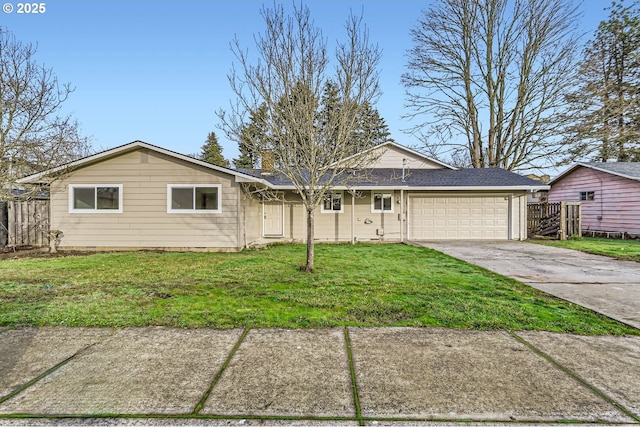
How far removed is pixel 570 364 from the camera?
111 inches

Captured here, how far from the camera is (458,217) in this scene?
46.0ft

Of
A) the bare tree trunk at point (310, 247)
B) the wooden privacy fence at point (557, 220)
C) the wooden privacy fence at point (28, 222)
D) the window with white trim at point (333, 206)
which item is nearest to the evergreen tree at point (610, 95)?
the wooden privacy fence at point (557, 220)

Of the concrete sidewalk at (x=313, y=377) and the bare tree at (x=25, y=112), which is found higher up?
the bare tree at (x=25, y=112)

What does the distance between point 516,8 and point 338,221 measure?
691 inches

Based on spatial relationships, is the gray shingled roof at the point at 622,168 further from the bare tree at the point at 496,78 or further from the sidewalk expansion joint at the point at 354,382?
the sidewalk expansion joint at the point at 354,382

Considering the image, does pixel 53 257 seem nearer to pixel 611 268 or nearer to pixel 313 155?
pixel 313 155

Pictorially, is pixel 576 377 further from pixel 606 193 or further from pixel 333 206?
pixel 606 193

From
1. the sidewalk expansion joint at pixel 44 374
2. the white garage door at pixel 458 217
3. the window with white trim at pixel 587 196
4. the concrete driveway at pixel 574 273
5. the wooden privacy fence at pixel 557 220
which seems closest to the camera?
the sidewalk expansion joint at pixel 44 374

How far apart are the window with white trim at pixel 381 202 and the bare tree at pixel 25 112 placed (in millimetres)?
11205

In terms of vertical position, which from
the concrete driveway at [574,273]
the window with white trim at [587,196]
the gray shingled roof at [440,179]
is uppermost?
the gray shingled roof at [440,179]

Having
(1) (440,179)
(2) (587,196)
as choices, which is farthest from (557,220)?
(1) (440,179)

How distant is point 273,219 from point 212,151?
2782 centimetres

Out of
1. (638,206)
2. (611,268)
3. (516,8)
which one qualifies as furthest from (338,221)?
(516,8)

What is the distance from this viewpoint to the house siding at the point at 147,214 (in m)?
10.6
